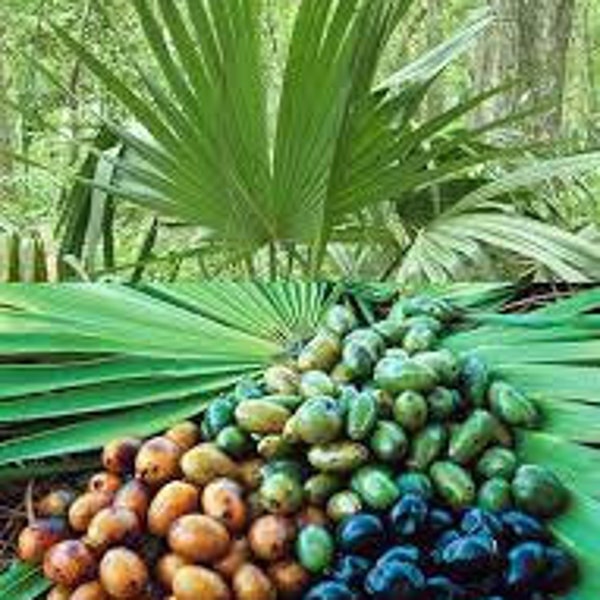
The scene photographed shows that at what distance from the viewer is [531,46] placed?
500 cm

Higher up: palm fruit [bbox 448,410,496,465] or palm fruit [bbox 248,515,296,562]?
palm fruit [bbox 448,410,496,465]

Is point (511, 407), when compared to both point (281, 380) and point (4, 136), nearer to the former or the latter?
point (281, 380)

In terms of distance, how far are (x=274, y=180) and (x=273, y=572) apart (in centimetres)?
101

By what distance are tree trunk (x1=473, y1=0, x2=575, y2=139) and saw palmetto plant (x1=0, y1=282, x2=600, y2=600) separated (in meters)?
3.64

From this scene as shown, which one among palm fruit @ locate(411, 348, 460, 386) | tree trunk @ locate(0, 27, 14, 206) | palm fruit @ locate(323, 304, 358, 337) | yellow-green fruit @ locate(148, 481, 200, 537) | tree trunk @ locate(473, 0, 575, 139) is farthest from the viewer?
tree trunk @ locate(0, 27, 14, 206)

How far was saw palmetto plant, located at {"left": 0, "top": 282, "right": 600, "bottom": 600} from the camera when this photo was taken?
1.10m

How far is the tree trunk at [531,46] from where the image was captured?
16.4 ft

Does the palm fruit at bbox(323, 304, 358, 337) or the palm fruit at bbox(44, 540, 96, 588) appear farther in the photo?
the palm fruit at bbox(323, 304, 358, 337)

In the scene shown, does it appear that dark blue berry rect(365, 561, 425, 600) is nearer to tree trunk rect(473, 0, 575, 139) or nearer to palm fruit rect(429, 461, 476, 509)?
palm fruit rect(429, 461, 476, 509)

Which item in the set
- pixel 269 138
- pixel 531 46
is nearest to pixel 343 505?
pixel 269 138

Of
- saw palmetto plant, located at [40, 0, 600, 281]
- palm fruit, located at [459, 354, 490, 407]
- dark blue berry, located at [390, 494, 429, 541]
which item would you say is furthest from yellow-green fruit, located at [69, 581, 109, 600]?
saw palmetto plant, located at [40, 0, 600, 281]

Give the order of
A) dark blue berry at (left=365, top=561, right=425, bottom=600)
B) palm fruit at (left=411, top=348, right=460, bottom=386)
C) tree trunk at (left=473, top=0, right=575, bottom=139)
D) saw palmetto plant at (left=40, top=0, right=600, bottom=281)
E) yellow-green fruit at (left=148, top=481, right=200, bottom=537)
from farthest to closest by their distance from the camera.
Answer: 1. tree trunk at (left=473, top=0, right=575, bottom=139)
2. saw palmetto plant at (left=40, top=0, right=600, bottom=281)
3. palm fruit at (left=411, top=348, right=460, bottom=386)
4. yellow-green fruit at (left=148, top=481, right=200, bottom=537)
5. dark blue berry at (left=365, top=561, right=425, bottom=600)

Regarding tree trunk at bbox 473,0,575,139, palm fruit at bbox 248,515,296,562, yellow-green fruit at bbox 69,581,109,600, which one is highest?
tree trunk at bbox 473,0,575,139

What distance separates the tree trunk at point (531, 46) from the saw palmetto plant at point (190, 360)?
3.64 meters
